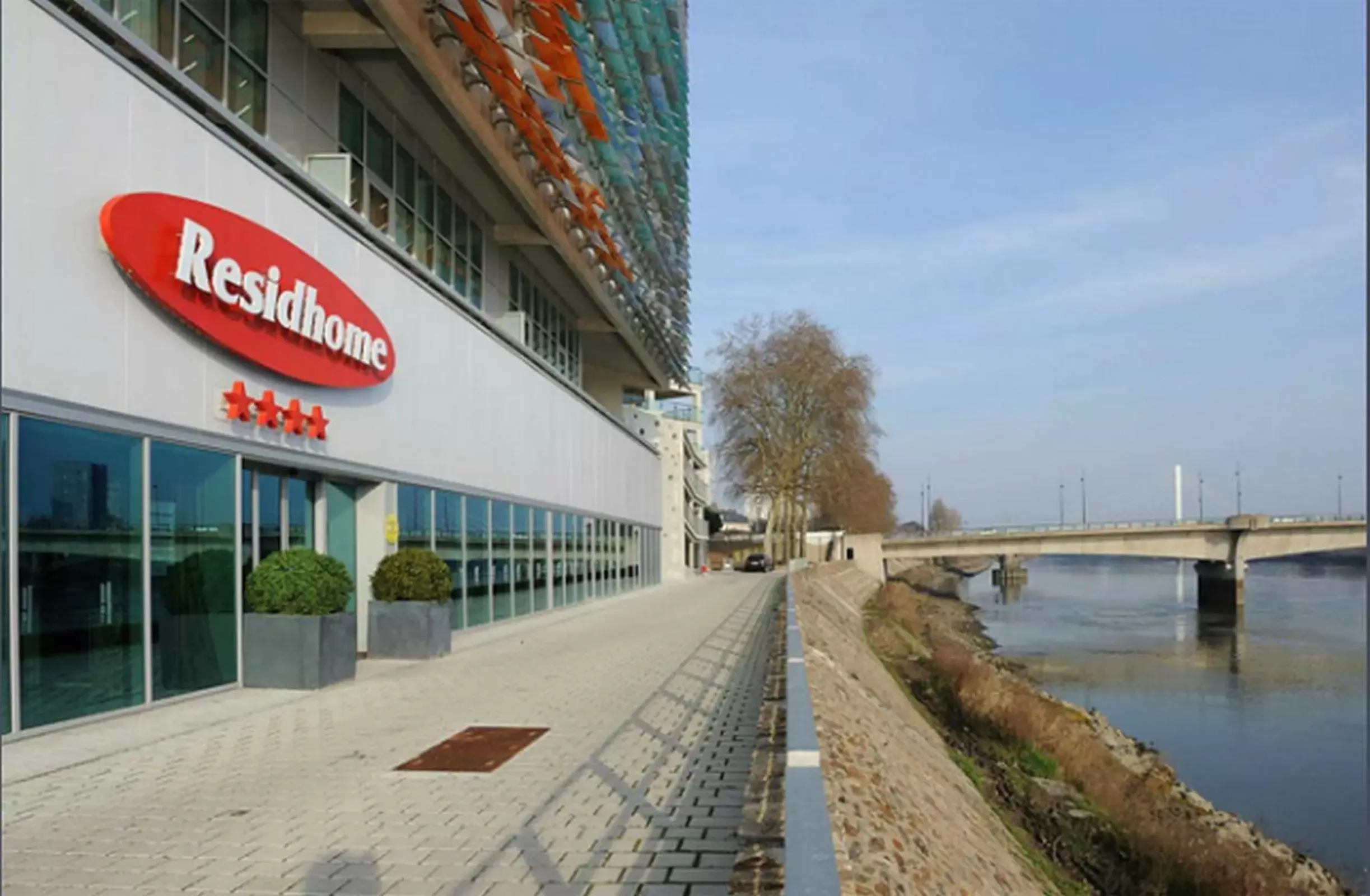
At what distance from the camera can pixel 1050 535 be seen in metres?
67.1

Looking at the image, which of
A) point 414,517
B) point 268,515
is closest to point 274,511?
point 268,515

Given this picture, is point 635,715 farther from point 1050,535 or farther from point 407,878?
point 1050,535

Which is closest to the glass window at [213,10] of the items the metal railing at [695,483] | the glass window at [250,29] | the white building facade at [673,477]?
the glass window at [250,29]

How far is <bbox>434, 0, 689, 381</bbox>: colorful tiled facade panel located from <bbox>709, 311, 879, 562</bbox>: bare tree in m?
13.1

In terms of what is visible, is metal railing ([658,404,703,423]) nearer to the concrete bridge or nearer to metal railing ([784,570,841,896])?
the concrete bridge

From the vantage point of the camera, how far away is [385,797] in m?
7.41

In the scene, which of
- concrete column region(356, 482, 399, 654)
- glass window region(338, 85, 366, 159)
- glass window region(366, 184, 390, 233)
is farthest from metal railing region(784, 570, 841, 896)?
glass window region(366, 184, 390, 233)

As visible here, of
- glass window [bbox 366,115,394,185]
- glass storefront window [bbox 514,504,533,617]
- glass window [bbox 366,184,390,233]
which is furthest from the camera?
glass storefront window [bbox 514,504,533,617]

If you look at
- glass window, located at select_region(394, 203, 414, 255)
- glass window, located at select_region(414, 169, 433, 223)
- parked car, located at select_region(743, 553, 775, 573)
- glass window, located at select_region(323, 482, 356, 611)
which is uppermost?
glass window, located at select_region(414, 169, 433, 223)

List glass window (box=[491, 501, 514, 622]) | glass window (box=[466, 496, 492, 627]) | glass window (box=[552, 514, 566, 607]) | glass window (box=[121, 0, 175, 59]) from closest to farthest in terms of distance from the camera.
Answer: glass window (box=[121, 0, 175, 59])
glass window (box=[466, 496, 492, 627])
glass window (box=[491, 501, 514, 622])
glass window (box=[552, 514, 566, 607])

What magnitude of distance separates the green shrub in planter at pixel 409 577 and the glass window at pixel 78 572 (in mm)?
5156

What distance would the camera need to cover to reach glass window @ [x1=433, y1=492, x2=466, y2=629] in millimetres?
18375

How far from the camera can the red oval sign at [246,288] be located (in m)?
9.92

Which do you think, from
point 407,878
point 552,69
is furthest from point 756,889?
point 552,69
